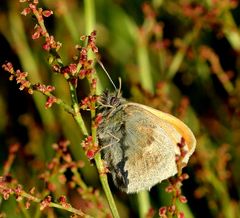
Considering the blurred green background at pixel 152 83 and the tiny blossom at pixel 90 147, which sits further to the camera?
the blurred green background at pixel 152 83

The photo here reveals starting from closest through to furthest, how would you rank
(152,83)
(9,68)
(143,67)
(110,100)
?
(9,68), (110,100), (143,67), (152,83)

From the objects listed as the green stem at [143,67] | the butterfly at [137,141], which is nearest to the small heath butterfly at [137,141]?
the butterfly at [137,141]

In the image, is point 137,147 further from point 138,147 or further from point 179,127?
point 179,127

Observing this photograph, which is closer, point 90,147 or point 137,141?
point 90,147

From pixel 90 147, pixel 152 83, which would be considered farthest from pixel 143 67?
pixel 90 147

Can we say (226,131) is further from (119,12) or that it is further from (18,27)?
(18,27)

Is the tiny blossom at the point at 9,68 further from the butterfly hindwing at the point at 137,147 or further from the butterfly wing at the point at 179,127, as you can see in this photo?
the butterfly wing at the point at 179,127

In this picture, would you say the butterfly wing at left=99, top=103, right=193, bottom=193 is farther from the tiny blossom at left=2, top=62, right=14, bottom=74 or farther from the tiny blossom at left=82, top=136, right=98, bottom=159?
the tiny blossom at left=2, top=62, right=14, bottom=74
